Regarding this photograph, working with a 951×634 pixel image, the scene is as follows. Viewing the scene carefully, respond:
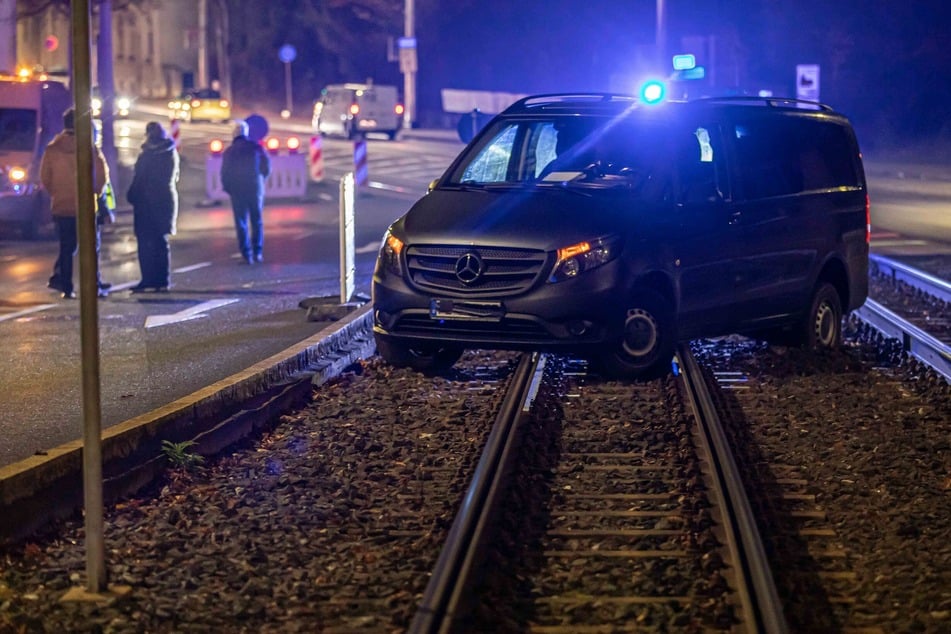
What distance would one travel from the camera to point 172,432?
8531mm

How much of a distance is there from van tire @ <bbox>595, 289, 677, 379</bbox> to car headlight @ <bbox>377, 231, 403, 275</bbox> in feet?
4.82

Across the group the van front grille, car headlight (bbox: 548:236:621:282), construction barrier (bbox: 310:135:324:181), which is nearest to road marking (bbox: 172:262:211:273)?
the van front grille

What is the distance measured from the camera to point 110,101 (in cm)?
2630

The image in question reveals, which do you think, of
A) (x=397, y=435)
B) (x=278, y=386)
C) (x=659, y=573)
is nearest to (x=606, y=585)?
(x=659, y=573)

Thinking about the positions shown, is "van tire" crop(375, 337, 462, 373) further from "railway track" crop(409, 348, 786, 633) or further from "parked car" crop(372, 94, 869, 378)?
"railway track" crop(409, 348, 786, 633)

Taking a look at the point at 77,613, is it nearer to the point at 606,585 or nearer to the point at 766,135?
the point at 606,585

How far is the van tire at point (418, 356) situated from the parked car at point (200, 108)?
5698cm

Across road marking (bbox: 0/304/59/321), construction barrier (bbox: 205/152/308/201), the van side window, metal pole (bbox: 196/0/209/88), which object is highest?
metal pole (bbox: 196/0/209/88)

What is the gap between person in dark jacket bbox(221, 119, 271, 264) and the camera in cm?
1962

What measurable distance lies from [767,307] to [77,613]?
23.2 ft

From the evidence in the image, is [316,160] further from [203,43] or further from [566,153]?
[203,43]

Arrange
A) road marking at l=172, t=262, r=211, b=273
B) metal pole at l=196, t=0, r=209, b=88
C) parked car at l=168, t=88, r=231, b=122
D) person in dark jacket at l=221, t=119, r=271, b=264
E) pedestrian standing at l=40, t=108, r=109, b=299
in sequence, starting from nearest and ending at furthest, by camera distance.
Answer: pedestrian standing at l=40, t=108, r=109, b=299 < road marking at l=172, t=262, r=211, b=273 < person in dark jacket at l=221, t=119, r=271, b=264 < parked car at l=168, t=88, r=231, b=122 < metal pole at l=196, t=0, r=209, b=88

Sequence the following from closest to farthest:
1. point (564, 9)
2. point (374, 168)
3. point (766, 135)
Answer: point (766, 135) < point (374, 168) < point (564, 9)

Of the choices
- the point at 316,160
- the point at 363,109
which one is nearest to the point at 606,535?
the point at 316,160
